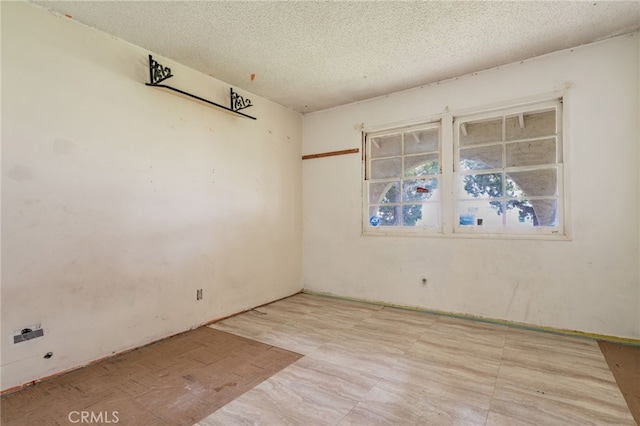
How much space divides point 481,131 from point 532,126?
0.47 meters

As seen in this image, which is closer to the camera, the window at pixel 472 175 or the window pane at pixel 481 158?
the window at pixel 472 175

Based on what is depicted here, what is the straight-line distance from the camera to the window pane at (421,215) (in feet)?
12.2

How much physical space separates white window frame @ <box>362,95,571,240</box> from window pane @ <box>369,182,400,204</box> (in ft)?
0.28

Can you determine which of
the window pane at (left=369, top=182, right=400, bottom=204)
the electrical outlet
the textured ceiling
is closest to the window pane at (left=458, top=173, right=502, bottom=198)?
the window pane at (left=369, top=182, right=400, bottom=204)

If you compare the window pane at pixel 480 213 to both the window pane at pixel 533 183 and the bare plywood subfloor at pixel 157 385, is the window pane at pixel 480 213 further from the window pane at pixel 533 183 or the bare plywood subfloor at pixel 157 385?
the bare plywood subfloor at pixel 157 385

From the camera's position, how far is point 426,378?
215 centimetres

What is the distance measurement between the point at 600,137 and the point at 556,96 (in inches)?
21.5

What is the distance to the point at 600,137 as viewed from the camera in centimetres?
278

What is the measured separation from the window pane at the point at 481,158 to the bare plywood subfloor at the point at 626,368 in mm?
1865

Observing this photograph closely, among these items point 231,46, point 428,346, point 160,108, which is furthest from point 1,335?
point 428,346

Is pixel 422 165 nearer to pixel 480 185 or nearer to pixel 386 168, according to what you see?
pixel 386 168

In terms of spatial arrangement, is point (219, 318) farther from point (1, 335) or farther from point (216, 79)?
point (216, 79)

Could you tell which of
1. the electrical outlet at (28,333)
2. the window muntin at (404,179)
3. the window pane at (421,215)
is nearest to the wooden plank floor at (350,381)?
the electrical outlet at (28,333)

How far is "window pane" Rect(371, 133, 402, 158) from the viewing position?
3.99m
